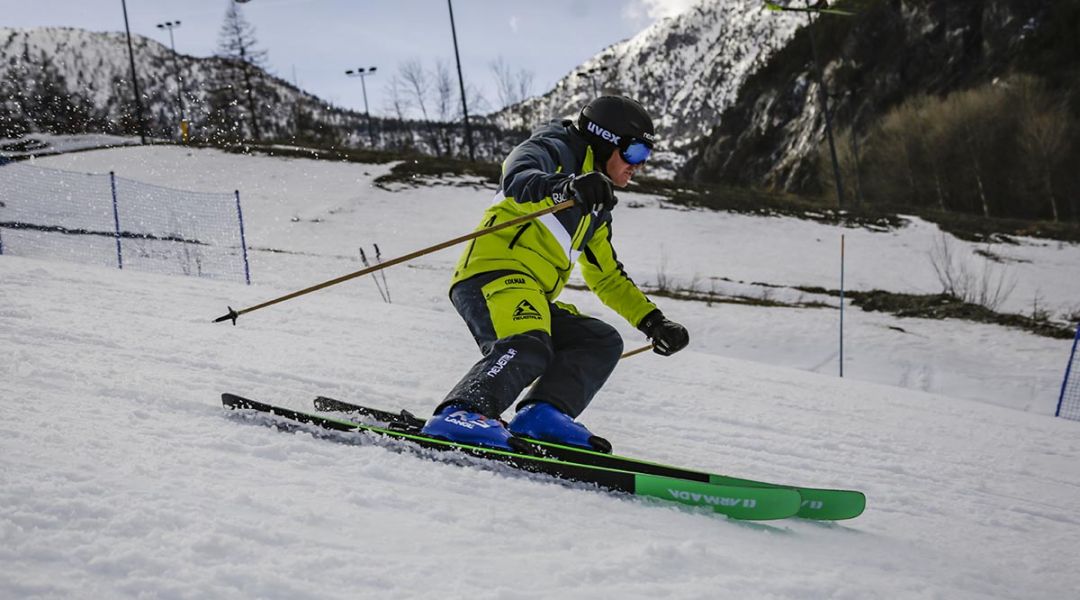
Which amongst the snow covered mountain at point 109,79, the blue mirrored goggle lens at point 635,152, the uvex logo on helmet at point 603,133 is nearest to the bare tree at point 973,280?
the blue mirrored goggle lens at point 635,152

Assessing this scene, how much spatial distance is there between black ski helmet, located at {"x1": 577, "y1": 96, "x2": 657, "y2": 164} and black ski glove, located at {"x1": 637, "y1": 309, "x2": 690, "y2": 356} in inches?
33.0

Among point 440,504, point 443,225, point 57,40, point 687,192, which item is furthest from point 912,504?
point 57,40

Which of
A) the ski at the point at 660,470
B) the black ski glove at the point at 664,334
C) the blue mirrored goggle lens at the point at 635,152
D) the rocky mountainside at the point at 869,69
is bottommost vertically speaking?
the ski at the point at 660,470

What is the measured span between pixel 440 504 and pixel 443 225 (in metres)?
16.3

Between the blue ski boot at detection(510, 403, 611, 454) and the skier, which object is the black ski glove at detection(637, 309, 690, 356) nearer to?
the skier

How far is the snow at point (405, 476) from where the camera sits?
1459 millimetres

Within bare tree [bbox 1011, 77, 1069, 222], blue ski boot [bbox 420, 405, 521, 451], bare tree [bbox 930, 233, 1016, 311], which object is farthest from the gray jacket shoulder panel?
bare tree [bbox 1011, 77, 1069, 222]

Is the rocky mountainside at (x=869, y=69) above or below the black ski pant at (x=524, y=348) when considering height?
above

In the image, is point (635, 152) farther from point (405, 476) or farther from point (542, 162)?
point (405, 476)

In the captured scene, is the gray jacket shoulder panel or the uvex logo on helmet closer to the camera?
the gray jacket shoulder panel

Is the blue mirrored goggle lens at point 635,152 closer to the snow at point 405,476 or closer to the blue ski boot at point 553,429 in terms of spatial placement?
the blue ski boot at point 553,429

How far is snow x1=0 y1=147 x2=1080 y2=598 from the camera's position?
146cm

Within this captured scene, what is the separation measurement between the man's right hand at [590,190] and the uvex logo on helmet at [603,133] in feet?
2.21

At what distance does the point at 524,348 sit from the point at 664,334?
102 centimetres
